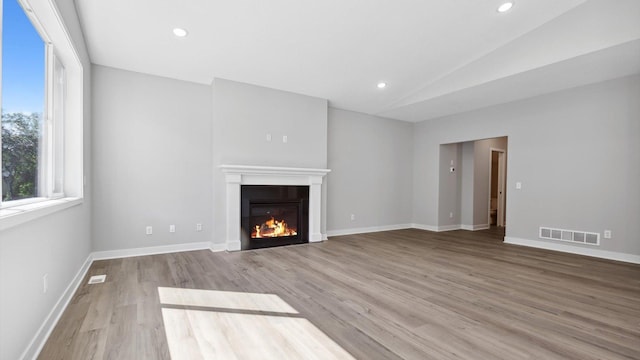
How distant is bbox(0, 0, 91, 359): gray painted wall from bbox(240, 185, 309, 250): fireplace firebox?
2.13 metres

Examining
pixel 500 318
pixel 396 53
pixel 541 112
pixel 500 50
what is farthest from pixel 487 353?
pixel 541 112

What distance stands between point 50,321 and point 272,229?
3120 millimetres

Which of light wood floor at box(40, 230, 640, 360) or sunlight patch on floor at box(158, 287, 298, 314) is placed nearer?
light wood floor at box(40, 230, 640, 360)

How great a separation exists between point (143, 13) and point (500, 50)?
15.3ft

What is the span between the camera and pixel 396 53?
13.9ft

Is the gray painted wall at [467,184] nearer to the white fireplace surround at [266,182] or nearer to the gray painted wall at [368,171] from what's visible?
the gray painted wall at [368,171]

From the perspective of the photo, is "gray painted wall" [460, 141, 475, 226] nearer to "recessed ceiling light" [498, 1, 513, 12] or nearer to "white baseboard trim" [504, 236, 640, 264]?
"white baseboard trim" [504, 236, 640, 264]

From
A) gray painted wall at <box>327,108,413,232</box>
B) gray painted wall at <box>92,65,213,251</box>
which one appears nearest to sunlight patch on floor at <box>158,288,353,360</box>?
gray painted wall at <box>92,65,213,251</box>

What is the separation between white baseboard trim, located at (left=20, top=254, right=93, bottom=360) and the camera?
1.75m

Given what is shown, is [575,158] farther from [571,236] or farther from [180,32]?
[180,32]

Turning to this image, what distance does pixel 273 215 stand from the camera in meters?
5.03

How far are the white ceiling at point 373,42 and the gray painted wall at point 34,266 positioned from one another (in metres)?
0.73

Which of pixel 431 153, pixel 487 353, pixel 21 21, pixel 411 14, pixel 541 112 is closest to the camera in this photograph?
pixel 487 353

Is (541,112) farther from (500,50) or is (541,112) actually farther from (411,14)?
(411,14)
